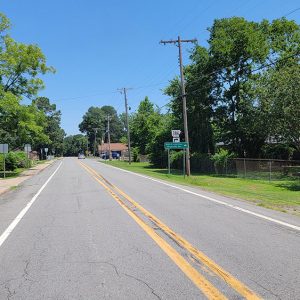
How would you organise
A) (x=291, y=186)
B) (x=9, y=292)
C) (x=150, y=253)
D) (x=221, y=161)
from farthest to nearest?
(x=221, y=161) → (x=291, y=186) → (x=150, y=253) → (x=9, y=292)

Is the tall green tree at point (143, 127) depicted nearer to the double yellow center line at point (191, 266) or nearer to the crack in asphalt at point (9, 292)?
the double yellow center line at point (191, 266)

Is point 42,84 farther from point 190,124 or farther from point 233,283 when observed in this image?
point 233,283

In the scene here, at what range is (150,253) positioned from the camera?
7957 mm

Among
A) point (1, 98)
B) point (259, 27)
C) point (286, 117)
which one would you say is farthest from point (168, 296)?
point (259, 27)

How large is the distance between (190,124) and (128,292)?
42496mm

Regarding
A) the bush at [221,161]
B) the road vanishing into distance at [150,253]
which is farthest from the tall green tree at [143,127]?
the road vanishing into distance at [150,253]

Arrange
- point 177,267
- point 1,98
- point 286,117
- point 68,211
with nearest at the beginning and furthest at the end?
point 177,267 < point 68,211 < point 286,117 < point 1,98

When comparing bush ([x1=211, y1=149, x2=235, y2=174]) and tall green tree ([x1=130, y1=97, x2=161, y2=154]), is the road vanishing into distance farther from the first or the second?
tall green tree ([x1=130, y1=97, x2=161, y2=154])

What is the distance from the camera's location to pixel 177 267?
6961 mm

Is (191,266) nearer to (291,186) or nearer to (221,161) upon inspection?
(291,186)

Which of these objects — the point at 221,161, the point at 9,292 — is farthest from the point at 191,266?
the point at 221,161

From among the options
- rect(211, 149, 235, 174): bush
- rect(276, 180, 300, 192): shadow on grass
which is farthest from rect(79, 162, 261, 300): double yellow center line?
rect(211, 149, 235, 174): bush

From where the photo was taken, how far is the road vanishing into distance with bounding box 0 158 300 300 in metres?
→ 5.89

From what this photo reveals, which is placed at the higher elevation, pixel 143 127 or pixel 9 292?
pixel 143 127
